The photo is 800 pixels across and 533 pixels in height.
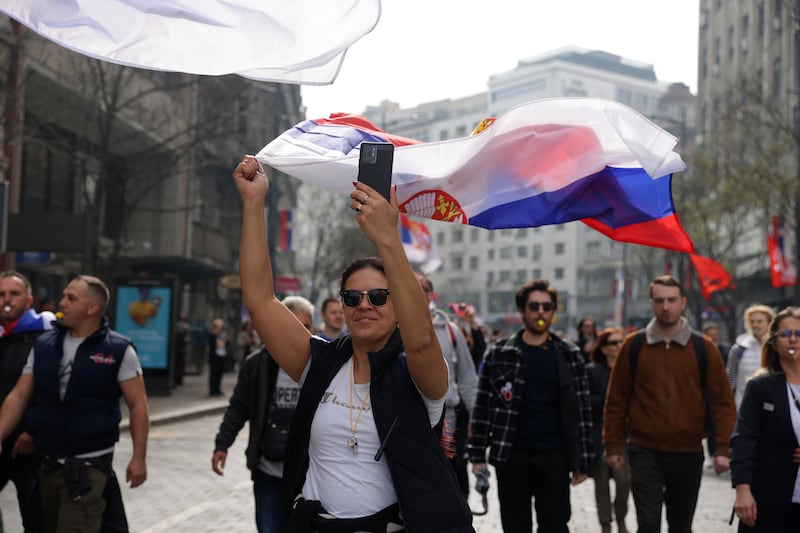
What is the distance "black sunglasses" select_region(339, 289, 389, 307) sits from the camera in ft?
12.9

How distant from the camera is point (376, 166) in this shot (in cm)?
364

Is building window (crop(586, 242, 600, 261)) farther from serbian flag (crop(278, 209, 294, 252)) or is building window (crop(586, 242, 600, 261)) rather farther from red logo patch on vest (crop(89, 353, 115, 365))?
red logo patch on vest (crop(89, 353, 115, 365))

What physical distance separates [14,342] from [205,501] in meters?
4.69

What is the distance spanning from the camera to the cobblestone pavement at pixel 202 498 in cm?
1022

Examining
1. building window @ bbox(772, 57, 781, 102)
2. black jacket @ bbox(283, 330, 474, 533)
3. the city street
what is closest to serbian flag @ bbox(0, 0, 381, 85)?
black jacket @ bbox(283, 330, 474, 533)

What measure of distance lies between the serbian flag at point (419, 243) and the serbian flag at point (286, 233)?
17.5 meters

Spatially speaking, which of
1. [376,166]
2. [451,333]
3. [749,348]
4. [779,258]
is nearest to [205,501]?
[451,333]

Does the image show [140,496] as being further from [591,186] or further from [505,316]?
[505,316]

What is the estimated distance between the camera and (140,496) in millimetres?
12023

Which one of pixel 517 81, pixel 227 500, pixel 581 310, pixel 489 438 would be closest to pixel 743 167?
pixel 227 500

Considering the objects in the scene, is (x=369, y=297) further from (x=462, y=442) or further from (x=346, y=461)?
(x=462, y=442)

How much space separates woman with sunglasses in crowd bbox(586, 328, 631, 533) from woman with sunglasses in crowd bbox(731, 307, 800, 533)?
2611 mm

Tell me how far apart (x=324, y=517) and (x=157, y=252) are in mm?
36852

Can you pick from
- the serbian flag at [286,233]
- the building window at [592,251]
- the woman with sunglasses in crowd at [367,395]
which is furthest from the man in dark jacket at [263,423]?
the building window at [592,251]
